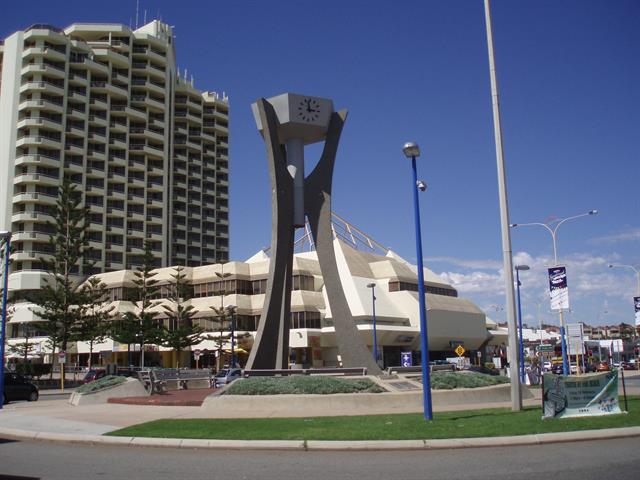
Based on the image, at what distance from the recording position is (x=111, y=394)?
28547 millimetres

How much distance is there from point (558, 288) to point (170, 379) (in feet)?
65.7

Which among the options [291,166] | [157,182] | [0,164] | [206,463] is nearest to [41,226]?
[0,164]

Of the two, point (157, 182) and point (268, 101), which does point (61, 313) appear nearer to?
point (268, 101)

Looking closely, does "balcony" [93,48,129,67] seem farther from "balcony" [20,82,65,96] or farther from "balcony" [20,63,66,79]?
"balcony" [20,82,65,96]

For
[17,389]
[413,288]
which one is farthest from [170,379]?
[413,288]

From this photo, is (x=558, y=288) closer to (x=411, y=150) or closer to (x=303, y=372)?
(x=303, y=372)

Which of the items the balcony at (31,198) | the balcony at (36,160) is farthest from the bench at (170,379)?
the balcony at (36,160)

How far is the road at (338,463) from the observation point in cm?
1010

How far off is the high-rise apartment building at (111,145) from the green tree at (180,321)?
19479mm

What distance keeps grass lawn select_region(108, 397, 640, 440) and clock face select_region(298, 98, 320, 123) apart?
15787 millimetres

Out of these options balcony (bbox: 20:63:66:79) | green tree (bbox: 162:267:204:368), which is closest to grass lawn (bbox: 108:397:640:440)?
green tree (bbox: 162:267:204:368)

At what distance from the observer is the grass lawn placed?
14.0 meters

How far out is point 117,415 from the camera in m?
21.0

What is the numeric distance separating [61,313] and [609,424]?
181 feet
